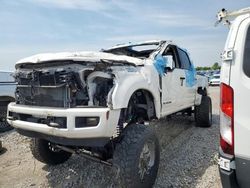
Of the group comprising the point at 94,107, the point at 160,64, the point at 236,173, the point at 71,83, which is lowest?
the point at 236,173

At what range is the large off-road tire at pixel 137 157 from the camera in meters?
3.35

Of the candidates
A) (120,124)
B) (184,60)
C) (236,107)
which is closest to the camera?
(236,107)

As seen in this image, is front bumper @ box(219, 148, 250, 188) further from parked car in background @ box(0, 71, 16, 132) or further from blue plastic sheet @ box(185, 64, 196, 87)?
parked car in background @ box(0, 71, 16, 132)

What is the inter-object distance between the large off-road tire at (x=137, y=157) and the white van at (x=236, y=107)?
1.13 meters

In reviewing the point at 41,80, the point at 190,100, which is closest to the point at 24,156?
the point at 41,80

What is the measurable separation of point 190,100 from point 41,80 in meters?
3.92

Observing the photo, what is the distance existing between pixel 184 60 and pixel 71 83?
3.66 meters

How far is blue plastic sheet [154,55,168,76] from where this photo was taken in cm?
460

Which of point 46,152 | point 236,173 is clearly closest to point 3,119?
point 46,152

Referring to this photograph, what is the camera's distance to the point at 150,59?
453cm

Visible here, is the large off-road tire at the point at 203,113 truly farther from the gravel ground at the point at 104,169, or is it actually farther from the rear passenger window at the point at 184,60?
the rear passenger window at the point at 184,60

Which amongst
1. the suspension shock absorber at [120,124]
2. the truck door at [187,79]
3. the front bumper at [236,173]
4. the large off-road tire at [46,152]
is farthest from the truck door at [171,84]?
the front bumper at [236,173]

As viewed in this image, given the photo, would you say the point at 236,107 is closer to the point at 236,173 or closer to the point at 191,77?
the point at 236,173

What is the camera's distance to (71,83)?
132 inches
